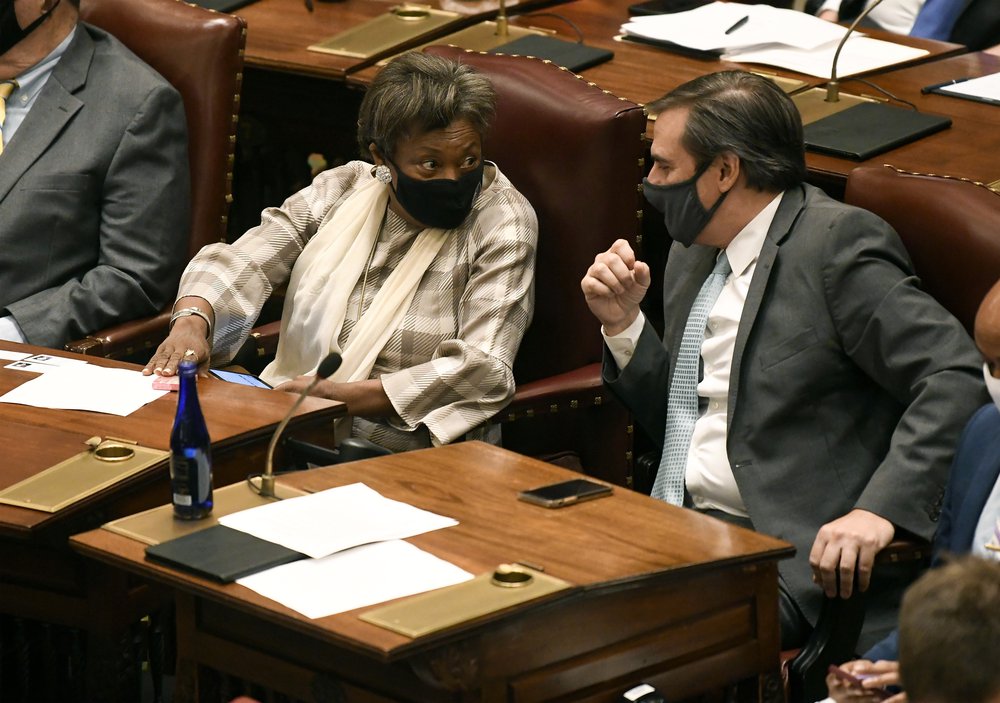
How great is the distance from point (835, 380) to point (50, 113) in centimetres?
200

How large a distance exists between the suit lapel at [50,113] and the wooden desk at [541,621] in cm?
159

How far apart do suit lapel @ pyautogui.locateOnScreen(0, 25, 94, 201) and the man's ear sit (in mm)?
1631

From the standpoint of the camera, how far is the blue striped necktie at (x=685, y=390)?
10.2ft

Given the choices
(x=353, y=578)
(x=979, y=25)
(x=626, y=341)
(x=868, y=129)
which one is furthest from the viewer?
(x=979, y=25)

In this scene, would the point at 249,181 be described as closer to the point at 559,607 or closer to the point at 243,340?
the point at 243,340

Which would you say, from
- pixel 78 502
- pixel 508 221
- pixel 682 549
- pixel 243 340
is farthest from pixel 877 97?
pixel 78 502

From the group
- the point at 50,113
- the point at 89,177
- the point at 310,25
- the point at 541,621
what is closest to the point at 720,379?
the point at 541,621

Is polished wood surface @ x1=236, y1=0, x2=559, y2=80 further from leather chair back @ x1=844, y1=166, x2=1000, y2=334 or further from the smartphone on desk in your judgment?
the smartphone on desk

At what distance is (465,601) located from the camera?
2150 mm

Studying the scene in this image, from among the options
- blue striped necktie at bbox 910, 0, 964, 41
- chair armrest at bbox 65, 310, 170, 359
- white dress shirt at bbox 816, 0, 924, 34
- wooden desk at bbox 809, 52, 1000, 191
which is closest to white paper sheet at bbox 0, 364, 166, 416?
chair armrest at bbox 65, 310, 170, 359

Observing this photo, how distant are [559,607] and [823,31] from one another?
2759mm

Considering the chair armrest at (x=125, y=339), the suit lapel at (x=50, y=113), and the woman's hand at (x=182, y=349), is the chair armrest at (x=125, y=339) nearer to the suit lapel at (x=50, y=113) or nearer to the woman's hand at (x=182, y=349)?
the woman's hand at (x=182, y=349)

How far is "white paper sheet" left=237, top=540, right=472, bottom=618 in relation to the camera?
2189 mm

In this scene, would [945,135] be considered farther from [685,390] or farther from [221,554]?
[221,554]
